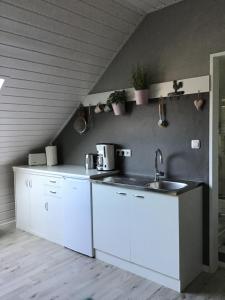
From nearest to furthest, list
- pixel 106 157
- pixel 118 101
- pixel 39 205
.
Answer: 1. pixel 118 101
2. pixel 106 157
3. pixel 39 205

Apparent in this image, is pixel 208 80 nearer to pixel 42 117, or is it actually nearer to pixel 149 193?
pixel 149 193

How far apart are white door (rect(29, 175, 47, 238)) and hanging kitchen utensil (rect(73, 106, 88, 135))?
2.51 ft

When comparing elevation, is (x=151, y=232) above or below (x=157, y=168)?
below

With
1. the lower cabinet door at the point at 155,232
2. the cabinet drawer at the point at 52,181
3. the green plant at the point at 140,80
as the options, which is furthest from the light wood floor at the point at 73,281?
the green plant at the point at 140,80

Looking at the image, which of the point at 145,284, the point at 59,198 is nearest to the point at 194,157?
the point at 145,284

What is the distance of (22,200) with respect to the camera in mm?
3777

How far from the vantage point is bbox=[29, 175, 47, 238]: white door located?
346 centimetres

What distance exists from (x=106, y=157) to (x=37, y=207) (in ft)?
3.73

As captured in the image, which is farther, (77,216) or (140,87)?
(77,216)

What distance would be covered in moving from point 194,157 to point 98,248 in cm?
132

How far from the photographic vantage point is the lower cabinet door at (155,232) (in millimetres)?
2297

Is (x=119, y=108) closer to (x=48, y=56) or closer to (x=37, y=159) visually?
(x=48, y=56)

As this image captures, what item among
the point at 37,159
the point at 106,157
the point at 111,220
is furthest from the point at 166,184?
the point at 37,159

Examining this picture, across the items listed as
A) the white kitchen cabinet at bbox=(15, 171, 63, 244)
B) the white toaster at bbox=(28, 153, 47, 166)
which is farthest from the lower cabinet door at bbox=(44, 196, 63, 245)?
the white toaster at bbox=(28, 153, 47, 166)
